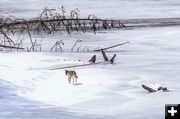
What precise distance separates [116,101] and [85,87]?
536 millimetres

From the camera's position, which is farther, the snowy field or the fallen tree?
the fallen tree

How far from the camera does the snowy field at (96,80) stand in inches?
112

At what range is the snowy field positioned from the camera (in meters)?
2.86

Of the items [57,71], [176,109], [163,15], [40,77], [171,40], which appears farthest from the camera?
[163,15]

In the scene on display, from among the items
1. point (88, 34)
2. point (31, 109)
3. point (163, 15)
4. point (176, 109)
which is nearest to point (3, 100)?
point (31, 109)

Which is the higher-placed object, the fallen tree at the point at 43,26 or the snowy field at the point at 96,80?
the fallen tree at the point at 43,26

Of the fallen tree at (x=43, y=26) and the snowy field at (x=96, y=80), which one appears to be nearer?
the snowy field at (x=96, y=80)

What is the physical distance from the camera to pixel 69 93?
345cm

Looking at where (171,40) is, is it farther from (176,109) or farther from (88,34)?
(176,109)

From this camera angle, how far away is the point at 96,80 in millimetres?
4020

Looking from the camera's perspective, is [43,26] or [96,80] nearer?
[96,80]

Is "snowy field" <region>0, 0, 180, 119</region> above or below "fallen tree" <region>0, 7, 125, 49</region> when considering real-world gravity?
below

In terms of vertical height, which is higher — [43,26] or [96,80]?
[43,26]

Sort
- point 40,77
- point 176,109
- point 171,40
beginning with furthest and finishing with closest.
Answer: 1. point 171,40
2. point 40,77
3. point 176,109
